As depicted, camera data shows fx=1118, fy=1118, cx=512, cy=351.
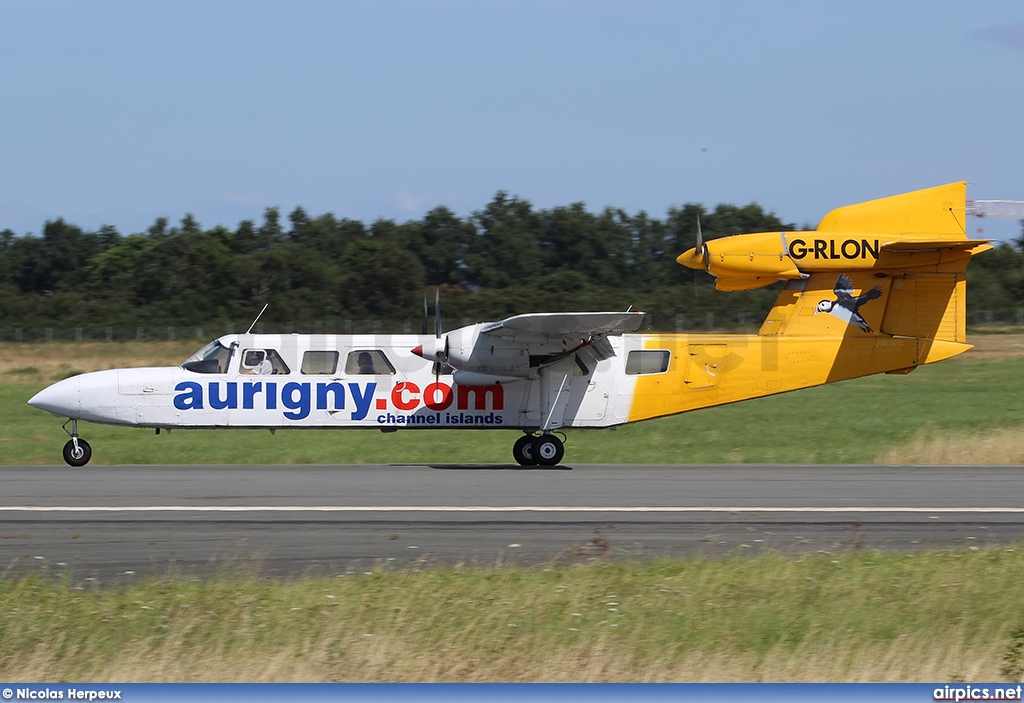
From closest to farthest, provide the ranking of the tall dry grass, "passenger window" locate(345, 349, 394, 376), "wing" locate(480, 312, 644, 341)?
"wing" locate(480, 312, 644, 341), "passenger window" locate(345, 349, 394, 376), the tall dry grass

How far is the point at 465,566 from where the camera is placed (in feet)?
32.0

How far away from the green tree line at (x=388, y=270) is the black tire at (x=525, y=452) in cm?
2704

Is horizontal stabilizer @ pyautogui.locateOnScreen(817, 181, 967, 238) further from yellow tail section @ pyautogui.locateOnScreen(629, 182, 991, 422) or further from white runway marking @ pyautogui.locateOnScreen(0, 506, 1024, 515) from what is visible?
white runway marking @ pyautogui.locateOnScreen(0, 506, 1024, 515)

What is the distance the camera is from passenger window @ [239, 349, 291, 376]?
60.5 ft

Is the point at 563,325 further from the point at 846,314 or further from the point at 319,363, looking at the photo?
the point at 846,314

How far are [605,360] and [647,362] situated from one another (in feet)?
2.38

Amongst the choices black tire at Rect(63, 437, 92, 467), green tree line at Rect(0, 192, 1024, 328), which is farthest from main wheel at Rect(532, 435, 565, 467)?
green tree line at Rect(0, 192, 1024, 328)

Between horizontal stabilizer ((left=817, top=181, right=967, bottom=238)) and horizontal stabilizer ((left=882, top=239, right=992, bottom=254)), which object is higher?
horizontal stabilizer ((left=817, top=181, right=967, bottom=238))

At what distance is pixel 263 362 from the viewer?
18484 mm

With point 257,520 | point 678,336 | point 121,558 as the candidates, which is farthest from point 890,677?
point 678,336

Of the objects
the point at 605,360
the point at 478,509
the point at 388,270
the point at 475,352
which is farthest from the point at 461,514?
the point at 388,270

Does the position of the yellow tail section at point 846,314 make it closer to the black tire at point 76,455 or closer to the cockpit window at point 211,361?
the cockpit window at point 211,361

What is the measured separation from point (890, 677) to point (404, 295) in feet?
170

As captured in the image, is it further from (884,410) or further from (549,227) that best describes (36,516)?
(549,227)
